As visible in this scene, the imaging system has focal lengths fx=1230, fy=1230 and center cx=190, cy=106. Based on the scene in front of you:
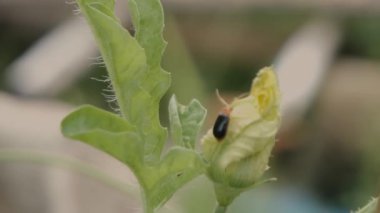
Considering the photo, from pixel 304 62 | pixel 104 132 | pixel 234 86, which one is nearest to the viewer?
pixel 104 132

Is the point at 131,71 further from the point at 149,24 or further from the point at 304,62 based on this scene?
the point at 304,62

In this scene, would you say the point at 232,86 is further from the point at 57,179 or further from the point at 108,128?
the point at 108,128

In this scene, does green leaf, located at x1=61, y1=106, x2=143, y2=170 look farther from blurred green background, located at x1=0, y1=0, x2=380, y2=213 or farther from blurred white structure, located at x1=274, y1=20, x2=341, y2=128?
blurred white structure, located at x1=274, y1=20, x2=341, y2=128

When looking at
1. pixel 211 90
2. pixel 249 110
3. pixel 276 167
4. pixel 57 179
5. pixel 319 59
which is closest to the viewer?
pixel 249 110

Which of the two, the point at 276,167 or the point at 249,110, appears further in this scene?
the point at 276,167

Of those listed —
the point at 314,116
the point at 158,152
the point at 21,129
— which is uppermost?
the point at 158,152

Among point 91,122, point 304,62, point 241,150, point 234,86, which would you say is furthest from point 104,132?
point 234,86

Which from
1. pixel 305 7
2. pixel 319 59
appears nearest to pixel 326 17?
pixel 305 7
